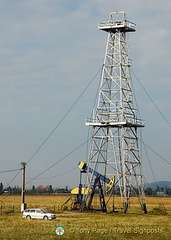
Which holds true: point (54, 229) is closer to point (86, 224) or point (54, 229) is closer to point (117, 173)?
point (86, 224)

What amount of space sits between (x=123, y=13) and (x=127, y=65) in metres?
6.64

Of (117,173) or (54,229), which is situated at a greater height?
(117,173)

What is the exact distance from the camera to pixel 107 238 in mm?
45250

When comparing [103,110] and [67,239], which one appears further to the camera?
[103,110]

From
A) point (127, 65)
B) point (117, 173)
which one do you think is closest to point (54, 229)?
point (117, 173)

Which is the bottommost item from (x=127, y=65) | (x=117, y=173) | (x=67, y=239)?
(x=67, y=239)

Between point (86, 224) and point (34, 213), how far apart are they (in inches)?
340

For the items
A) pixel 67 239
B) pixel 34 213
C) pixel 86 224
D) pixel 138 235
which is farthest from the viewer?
pixel 34 213

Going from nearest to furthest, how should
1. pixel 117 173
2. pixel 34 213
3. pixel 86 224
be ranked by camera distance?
1. pixel 86 224
2. pixel 34 213
3. pixel 117 173

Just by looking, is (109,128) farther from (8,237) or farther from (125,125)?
(8,237)

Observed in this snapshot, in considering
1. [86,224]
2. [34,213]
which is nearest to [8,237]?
[86,224]

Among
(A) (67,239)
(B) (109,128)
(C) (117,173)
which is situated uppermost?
(B) (109,128)

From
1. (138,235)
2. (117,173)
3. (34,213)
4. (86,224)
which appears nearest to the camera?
(138,235)

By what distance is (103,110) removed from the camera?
76625 millimetres
